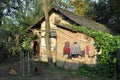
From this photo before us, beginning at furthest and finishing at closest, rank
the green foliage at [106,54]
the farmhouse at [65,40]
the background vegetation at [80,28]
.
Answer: the farmhouse at [65,40] → the background vegetation at [80,28] → the green foliage at [106,54]

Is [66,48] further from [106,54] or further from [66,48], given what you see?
[106,54]

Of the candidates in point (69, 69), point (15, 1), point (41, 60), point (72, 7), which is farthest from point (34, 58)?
point (72, 7)

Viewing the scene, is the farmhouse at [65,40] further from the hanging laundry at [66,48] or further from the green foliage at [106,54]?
the green foliage at [106,54]

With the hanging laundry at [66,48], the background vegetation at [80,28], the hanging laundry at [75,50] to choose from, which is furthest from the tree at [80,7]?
the hanging laundry at [75,50]

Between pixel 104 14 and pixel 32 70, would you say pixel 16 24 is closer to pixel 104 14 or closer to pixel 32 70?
pixel 104 14

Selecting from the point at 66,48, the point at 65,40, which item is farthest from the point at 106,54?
the point at 65,40

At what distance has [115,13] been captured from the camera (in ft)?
120

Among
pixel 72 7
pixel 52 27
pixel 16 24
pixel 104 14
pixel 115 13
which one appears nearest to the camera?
pixel 52 27

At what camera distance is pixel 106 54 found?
1997cm

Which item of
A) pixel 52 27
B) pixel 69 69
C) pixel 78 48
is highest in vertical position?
pixel 52 27

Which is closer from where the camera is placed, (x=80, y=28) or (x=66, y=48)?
(x=80, y=28)

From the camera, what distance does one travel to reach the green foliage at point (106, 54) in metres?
19.4

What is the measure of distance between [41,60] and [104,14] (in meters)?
16.1

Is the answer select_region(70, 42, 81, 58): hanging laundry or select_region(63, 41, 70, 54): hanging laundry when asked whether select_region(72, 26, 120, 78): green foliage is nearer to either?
select_region(70, 42, 81, 58): hanging laundry
